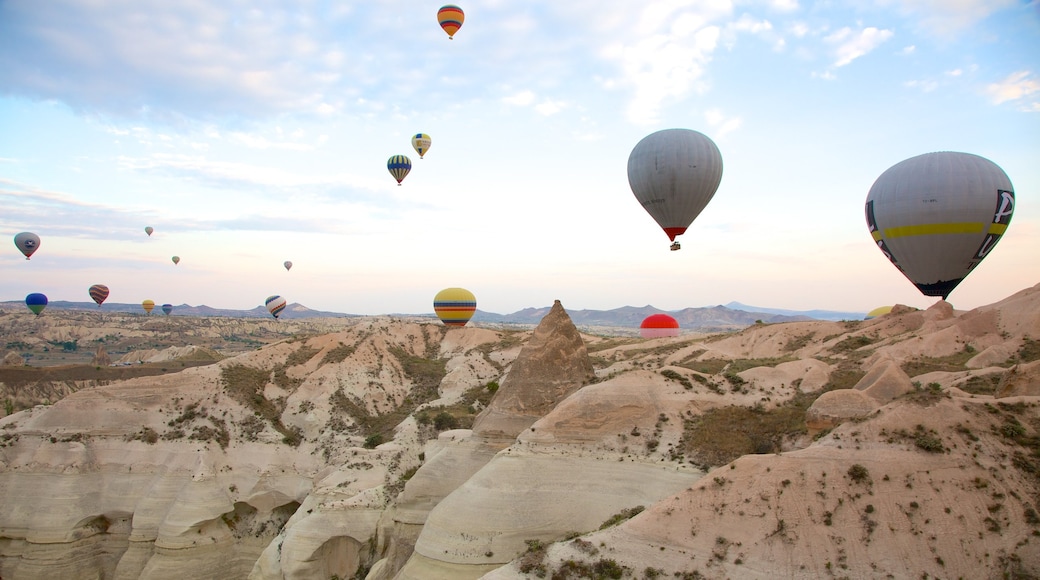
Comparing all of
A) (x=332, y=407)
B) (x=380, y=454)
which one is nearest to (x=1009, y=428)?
(x=380, y=454)

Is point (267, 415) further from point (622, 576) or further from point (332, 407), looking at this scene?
point (622, 576)

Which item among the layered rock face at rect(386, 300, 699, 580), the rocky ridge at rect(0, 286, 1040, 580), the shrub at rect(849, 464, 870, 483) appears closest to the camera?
the rocky ridge at rect(0, 286, 1040, 580)

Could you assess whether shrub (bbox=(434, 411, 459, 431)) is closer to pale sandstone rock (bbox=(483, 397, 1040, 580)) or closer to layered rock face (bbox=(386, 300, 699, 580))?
layered rock face (bbox=(386, 300, 699, 580))

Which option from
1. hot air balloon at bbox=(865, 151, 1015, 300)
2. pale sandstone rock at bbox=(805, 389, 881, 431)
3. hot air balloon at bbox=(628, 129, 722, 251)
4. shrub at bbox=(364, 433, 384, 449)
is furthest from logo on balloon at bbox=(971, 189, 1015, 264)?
shrub at bbox=(364, 433, 384, 449)

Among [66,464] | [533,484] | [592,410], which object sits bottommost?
[66,464]

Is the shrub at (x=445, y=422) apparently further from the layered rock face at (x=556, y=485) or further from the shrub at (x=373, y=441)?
the layered rock face at (x=556, y=485)

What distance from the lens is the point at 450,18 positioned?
58.9m

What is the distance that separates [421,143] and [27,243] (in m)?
58.7

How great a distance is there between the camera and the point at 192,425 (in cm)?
4397

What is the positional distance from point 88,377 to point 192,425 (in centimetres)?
3599

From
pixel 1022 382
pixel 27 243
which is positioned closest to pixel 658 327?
pixel 1022 382

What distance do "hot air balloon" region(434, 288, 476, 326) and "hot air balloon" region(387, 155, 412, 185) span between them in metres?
16.4

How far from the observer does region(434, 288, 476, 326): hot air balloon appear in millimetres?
81250

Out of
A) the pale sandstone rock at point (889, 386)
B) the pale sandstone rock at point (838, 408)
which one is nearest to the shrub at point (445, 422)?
the pale sandstone rock at point (838, 408)
